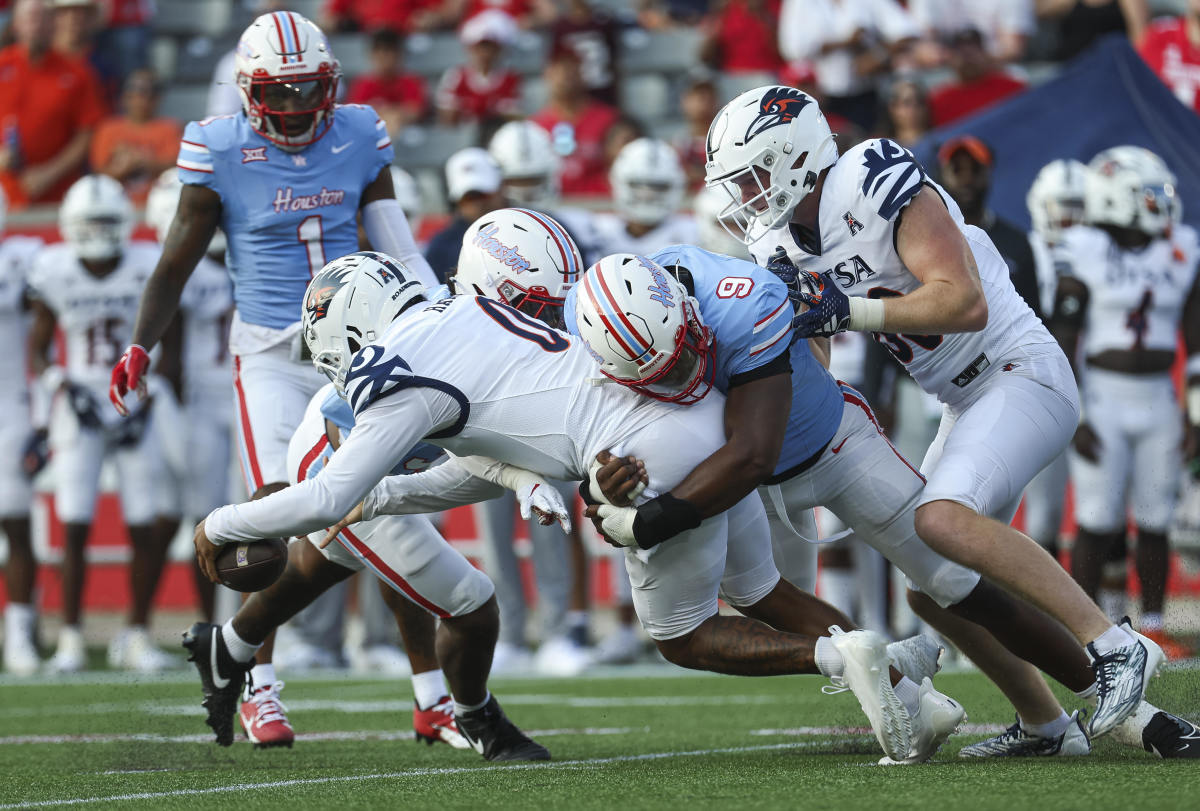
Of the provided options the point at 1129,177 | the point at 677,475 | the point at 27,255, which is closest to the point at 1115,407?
the point at 1129,177

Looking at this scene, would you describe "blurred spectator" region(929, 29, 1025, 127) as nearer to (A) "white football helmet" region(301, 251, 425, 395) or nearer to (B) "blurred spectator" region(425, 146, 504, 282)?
(B) "blurred spectator" region(425, 146, 504, 282)

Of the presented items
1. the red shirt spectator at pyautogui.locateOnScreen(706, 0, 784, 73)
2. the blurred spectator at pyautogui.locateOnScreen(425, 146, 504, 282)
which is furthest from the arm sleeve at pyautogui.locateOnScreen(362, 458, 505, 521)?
the red shirt spectator at pyautogui.locateOnScreen(706, 0, 784, 73)

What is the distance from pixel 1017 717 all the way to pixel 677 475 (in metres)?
1.19

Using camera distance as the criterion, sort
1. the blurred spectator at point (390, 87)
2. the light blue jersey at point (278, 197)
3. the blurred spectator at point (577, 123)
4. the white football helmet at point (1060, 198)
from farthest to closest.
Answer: the blurred spectator at point (390, 87)
the blurred spectator at point (577, 123)
the white football helmet at point (1060, 198)
the light blue jersey at point (278, 197)

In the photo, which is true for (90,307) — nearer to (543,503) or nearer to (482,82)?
(482,82)

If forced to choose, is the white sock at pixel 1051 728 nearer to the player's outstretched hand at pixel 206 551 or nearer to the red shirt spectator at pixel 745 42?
the player's outstretched hand at pixel 206 551

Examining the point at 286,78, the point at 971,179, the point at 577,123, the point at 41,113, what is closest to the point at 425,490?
the point at 286,78

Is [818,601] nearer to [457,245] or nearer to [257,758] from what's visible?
[257,758]

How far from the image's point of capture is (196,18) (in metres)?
12.7

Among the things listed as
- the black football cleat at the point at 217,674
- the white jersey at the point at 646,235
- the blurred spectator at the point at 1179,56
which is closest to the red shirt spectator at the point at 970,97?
the blurred spectator at the point at 1179,56

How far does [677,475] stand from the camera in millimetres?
→ 3832

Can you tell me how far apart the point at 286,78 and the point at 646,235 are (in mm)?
3527

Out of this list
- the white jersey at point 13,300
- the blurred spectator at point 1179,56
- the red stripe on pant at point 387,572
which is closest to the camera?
the red stripe on pant at point 387,572

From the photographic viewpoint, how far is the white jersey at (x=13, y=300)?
332 inches
